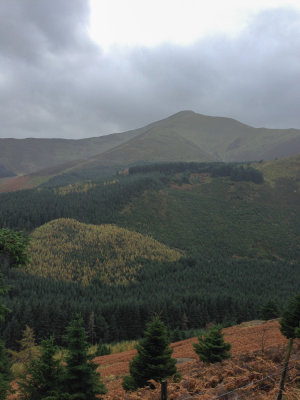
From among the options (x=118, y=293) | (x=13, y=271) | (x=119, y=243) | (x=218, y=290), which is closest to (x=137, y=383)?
(x=118, y=293)

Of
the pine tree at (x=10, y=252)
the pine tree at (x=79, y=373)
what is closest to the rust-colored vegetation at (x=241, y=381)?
the pine tree at (x=79, y=373)

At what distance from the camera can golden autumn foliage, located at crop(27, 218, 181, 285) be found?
210 ft

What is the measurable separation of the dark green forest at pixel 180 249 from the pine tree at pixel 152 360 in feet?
93.7

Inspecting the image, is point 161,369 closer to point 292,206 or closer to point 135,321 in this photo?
point 135,321

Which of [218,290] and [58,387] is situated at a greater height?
[58,387]

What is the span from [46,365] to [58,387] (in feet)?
3.74

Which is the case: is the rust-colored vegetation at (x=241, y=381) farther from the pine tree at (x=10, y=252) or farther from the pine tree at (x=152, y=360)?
the pine tree at (x=10, y=252)

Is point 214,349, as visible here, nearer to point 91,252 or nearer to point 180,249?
point 91,252

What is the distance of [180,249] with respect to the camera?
8675 cm

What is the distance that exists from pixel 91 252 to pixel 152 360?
65.3m

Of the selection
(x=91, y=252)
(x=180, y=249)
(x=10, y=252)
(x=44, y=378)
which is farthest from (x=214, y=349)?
(x=180, y=249)

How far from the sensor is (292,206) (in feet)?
386

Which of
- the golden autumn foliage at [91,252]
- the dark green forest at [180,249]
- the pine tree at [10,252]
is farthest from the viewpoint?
the golden autumn foliage at [91,252]

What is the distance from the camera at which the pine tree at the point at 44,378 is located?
34.1 ft
